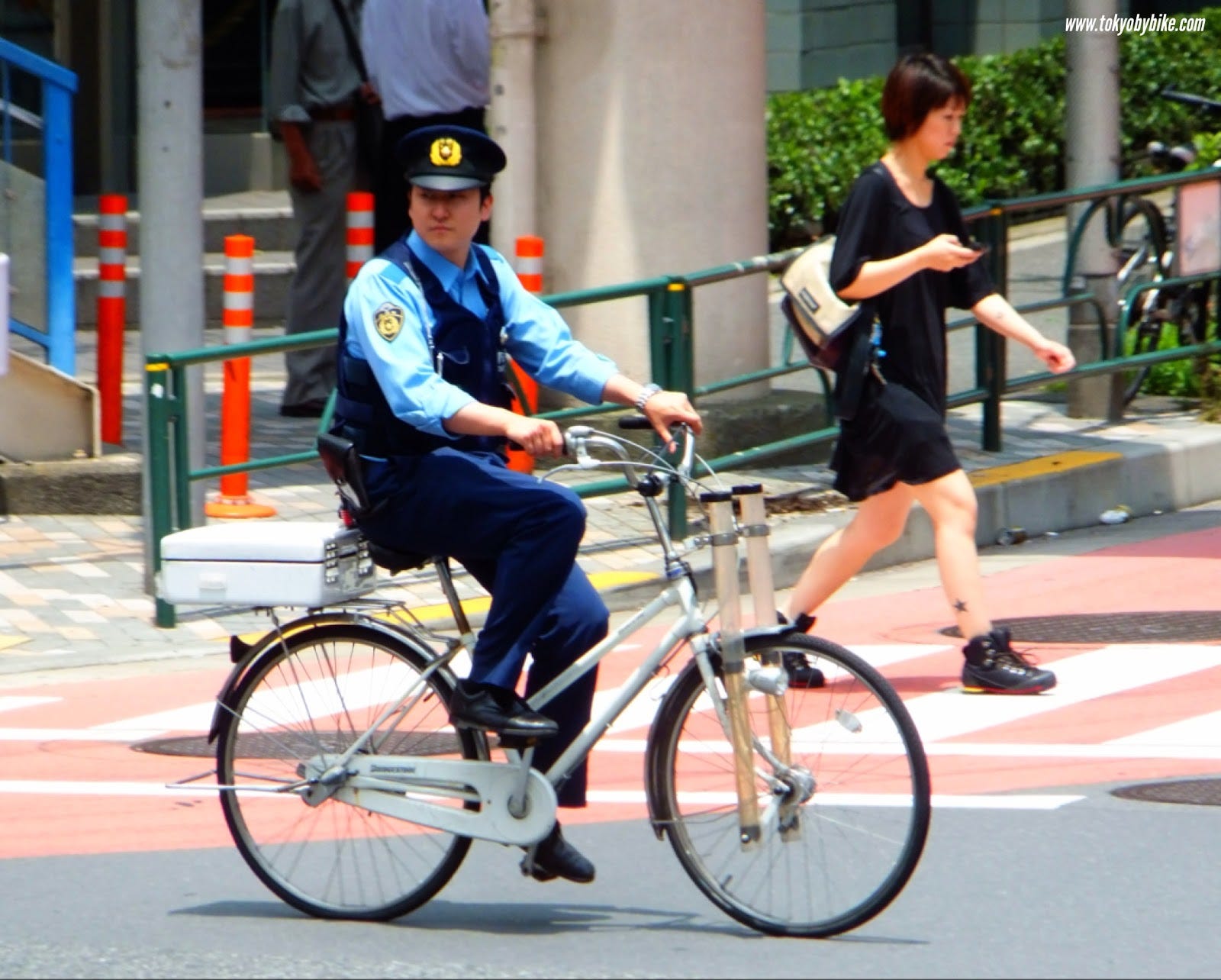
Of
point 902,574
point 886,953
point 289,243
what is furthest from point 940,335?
point 289,243

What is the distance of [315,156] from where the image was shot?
11.8 meters

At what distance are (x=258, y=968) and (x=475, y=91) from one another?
6843 mm

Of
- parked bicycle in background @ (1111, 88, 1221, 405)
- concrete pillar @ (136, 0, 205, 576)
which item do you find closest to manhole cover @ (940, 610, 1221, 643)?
→ concrete pillar @ (136, 0, 205, 576)

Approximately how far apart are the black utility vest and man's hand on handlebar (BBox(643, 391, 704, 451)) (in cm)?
42

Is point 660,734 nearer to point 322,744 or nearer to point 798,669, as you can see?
point 798,669

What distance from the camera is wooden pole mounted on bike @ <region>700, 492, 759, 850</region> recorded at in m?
4.96

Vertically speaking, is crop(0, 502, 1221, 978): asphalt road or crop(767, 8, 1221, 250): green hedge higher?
crop(767, 8, 1221, 250): green hedge

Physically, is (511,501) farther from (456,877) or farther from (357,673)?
(456,877)

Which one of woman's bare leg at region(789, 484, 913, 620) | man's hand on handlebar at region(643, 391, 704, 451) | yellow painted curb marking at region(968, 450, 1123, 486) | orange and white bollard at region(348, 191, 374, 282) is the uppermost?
orange and white bollard at region(348, 191, 374, 282)

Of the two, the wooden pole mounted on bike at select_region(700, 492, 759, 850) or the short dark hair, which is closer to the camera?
the wooden pole mounted on bike at select_region(700, 492, 759, 850)

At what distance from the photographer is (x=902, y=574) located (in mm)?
9945

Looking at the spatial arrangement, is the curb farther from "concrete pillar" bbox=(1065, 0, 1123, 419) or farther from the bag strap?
the bag strap

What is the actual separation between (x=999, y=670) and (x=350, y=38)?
5470 millimetres

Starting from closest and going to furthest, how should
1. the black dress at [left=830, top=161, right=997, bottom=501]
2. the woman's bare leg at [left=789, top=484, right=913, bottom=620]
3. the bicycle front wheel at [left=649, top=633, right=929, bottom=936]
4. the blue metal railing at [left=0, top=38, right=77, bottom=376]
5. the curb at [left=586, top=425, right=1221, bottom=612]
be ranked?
the bicycle front wheel at [left=649, top=633, right=929, bottom=936] → the black dress at [left=830, top=161, right=997, bottom=501] → the woman's bare leg at [left=789, top=484, right=913, bottom=620] → the curb at [left=586, top=425, right=1221, bottom=612] → the blue metal railing at [left=0, top=38, right=77, bottom=376]
